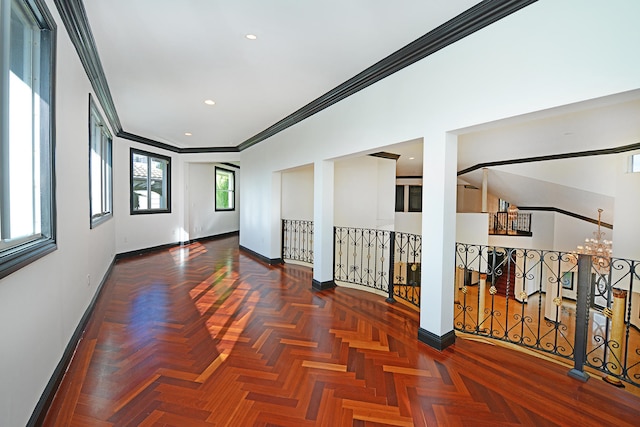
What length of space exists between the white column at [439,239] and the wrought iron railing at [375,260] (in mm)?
793

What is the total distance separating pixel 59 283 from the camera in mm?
2127

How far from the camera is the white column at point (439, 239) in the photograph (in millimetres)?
2568

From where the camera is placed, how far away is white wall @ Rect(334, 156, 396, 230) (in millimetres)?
7062

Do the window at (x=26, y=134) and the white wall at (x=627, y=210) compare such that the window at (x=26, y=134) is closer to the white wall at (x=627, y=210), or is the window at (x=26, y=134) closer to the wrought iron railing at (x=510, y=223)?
the white wall at (x=627, y=210)

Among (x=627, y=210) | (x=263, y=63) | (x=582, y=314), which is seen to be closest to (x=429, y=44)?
(x=263, y=63)

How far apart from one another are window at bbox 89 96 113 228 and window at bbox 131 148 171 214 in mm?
1369

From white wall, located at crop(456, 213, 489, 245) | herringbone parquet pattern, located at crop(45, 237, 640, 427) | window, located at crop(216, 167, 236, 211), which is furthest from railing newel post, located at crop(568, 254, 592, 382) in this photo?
window, located at crop(216, 167, 236, 211)

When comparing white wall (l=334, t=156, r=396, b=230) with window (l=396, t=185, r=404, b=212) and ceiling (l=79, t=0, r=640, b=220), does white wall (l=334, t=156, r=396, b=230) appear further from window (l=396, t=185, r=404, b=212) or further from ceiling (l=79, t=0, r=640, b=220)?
window (l=396, t=185, r=404, b=212)

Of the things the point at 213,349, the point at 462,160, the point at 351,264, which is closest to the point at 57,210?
the point at 213,349

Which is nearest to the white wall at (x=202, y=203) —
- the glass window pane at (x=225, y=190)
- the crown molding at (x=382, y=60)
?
the glass window pane at (x=225, y=190)

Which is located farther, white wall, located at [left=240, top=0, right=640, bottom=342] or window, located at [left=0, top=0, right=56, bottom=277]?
white wall, located at [left=240, top=0, right=640, bottom=342]

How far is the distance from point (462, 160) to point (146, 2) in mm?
7580

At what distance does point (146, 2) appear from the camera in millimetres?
2166

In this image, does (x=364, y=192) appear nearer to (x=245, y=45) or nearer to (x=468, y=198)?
(x=245, y=45)
